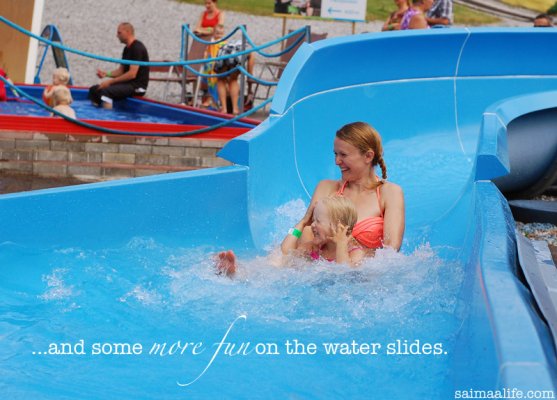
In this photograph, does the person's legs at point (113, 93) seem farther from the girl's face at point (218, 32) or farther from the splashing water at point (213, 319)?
the splashing water at point (213, 319)

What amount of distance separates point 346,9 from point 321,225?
9.21 metres

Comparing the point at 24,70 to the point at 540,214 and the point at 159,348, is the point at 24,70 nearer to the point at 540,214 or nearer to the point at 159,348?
the point at 540,214

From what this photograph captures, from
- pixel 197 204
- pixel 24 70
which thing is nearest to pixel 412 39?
pixel 197 204

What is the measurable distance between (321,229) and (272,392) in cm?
115

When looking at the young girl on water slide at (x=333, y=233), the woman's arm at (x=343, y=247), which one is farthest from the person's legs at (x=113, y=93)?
the woman's arm at (x=343, y=247)

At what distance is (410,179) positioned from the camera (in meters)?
5.95

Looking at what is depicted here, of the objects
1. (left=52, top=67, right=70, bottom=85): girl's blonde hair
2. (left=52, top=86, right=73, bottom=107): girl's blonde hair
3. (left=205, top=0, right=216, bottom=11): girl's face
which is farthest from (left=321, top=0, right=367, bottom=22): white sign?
(left=52, top=86, right=73, bottom=107): girl's blonde hair

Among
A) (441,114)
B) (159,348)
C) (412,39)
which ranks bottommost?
(159,348)

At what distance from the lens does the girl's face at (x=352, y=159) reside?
4059mm

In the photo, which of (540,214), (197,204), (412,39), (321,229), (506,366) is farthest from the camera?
(412,39)

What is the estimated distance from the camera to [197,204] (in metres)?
4.34

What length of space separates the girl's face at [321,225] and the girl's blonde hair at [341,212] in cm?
2

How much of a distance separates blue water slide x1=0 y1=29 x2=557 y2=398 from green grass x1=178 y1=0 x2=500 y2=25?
12.6m

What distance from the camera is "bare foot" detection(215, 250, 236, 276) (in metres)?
3.51
